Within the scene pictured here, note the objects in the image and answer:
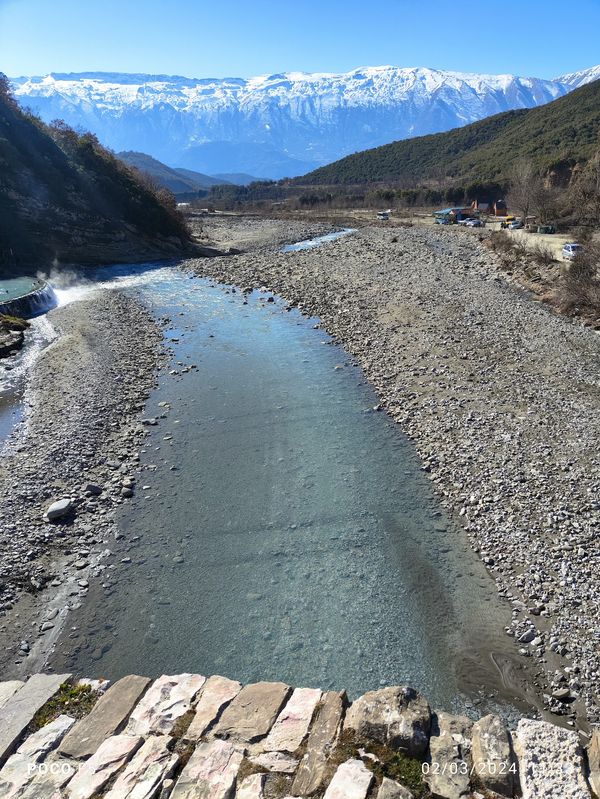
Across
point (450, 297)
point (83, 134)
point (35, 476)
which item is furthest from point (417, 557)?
point (83, 134)

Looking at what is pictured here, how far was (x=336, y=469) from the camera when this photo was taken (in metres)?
13.2

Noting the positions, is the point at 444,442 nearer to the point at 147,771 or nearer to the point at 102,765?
the point at 147,771

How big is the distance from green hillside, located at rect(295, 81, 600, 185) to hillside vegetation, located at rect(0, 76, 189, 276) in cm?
5114

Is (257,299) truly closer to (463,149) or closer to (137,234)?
(137,234)

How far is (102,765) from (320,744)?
7.37ft

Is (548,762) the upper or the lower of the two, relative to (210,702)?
upper

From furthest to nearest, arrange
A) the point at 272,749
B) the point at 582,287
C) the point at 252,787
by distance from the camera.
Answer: the point at 582,287 < the point at 272,749 < the point at 252,787

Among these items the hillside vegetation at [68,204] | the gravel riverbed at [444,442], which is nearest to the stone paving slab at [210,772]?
the gravel riverbed at [444,442]

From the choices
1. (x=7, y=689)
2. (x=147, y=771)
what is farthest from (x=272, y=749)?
(x=7, y=689)

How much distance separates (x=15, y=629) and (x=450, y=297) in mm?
24986

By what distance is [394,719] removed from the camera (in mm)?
5707

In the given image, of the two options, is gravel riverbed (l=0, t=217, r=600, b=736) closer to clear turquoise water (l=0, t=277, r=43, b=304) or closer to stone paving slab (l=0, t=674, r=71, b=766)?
stone paving slab (l=0, t=674, r=71, b=766)

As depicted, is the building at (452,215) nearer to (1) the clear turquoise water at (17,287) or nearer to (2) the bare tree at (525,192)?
(2) the bare tree at (525,192)

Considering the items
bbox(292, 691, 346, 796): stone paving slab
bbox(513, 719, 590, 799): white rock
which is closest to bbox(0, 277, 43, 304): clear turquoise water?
bbox(292, 691, 346, 796): stone paving slab
